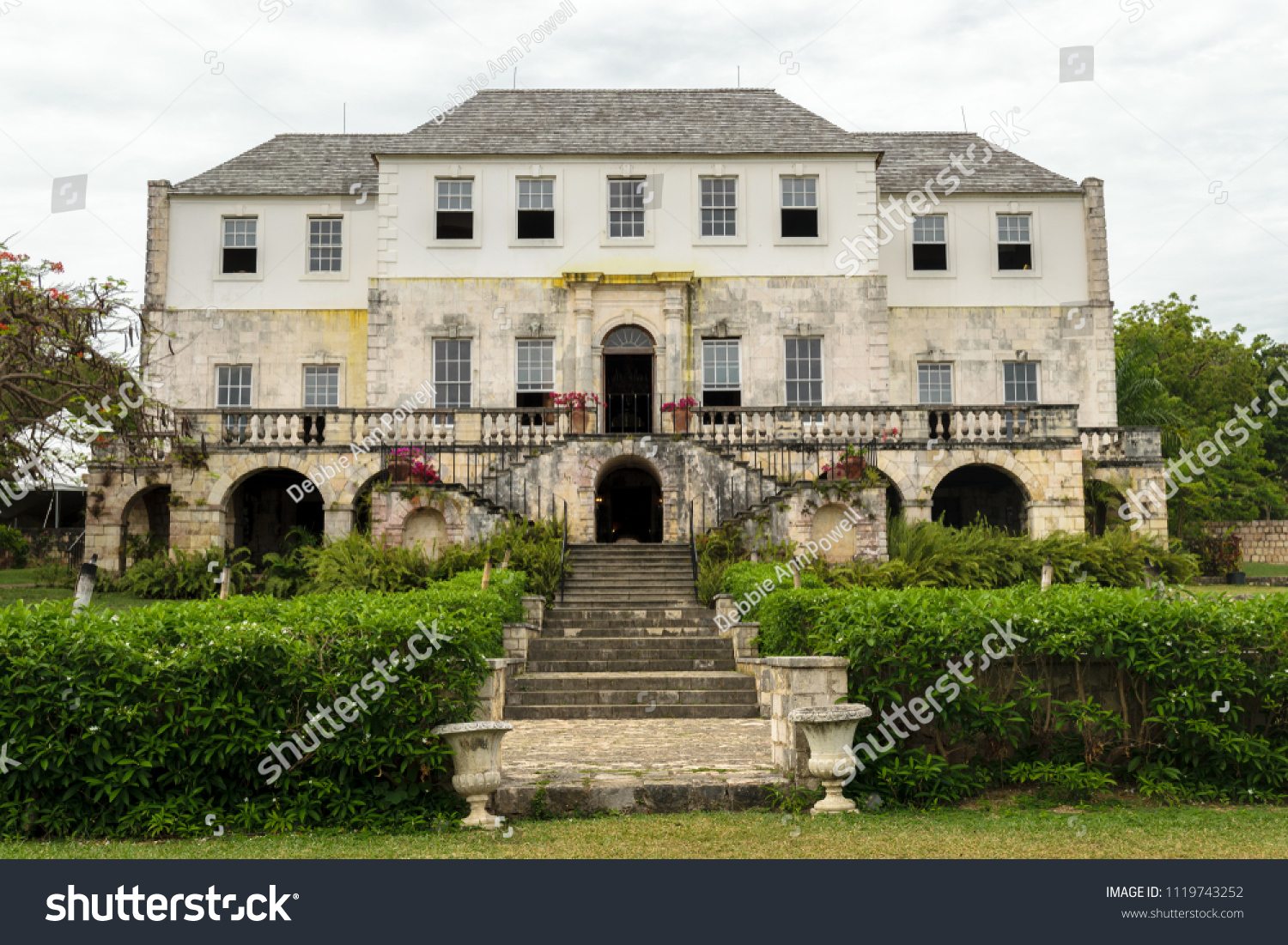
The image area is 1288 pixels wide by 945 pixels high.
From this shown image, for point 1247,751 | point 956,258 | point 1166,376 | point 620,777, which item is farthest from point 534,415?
point 1166,376

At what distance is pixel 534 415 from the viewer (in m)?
25.2

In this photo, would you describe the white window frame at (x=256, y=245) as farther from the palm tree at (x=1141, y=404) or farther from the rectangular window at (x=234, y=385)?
the palm tree at (x=1141, y=404)

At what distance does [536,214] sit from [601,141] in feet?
8.30

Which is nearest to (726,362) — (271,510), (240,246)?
(271,510)

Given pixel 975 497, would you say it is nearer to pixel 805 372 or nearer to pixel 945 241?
pixel 805 372

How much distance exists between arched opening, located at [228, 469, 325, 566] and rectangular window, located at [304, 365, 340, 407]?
90.3 inches

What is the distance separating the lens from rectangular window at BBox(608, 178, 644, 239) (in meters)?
26.5

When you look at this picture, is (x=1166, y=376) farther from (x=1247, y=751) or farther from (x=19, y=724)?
(x=19, y=724)

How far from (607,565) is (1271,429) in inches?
1398

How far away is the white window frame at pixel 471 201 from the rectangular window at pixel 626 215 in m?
3.12

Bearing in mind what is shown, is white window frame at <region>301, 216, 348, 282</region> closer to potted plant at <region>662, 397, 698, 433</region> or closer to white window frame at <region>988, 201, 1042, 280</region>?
potted plant at <region>662, 397, 698, 433</region>

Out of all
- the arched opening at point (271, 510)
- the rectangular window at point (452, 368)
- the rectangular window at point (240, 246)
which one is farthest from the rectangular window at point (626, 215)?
the arched opening at point (271, 510)

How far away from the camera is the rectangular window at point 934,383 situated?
Answer: 27969mm

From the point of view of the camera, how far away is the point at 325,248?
2794cm
